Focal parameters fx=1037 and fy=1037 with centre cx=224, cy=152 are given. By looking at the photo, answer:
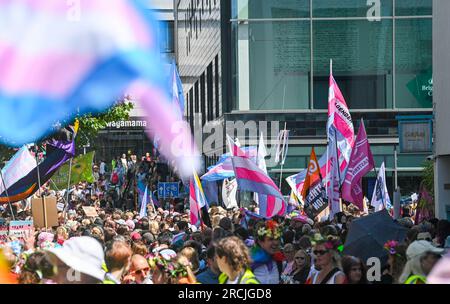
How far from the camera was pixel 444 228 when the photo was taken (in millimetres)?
12039

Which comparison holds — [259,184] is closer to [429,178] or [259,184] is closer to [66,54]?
[66,54]

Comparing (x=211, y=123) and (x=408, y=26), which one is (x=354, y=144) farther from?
(x=211, y=123)

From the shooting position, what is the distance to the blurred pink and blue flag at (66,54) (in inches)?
508

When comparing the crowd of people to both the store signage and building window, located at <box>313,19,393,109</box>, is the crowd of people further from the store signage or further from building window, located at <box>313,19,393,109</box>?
building window, located at <box>313,19,393,109</box>

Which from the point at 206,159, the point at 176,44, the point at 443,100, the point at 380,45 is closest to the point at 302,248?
the point at 443,100

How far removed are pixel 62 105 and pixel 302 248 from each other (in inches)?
193

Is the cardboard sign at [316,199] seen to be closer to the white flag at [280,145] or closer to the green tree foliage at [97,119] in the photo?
the green tree foliage at [97,119]

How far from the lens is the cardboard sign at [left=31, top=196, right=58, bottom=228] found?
1673 centimetres

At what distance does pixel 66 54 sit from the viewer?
13.4 meters

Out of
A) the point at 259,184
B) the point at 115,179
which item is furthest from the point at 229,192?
the point at 115,179

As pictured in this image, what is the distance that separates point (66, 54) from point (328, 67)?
868 inches

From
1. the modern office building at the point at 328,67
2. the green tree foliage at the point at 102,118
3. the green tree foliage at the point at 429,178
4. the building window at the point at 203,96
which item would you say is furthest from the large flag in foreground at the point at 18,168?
the building window at the point at 203,96

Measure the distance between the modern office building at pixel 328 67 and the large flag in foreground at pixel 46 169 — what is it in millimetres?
15712

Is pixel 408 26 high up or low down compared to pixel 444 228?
up
